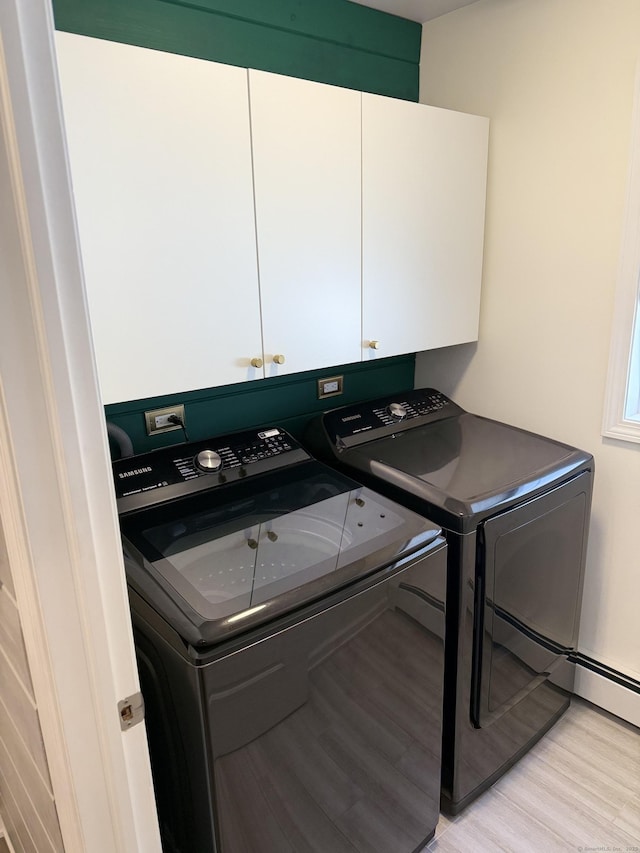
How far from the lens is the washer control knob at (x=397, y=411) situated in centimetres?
203

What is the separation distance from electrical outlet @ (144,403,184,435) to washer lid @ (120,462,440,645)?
308 mm

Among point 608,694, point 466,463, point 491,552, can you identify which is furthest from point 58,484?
point 608,694

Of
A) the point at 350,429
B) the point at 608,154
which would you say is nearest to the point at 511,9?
the point at 608,154

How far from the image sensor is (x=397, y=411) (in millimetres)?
2045

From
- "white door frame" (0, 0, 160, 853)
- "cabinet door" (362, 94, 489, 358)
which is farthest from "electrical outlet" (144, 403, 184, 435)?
"white door frame" (0, 0, 160, 853)

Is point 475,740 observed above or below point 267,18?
below

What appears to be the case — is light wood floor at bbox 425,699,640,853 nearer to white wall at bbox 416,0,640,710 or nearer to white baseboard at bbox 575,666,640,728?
white baseboard at bbox 575,666,640,728

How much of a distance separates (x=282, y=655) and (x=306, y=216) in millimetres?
1096

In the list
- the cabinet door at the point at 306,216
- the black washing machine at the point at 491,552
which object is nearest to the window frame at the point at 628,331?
the black washing machine at the point at 491,552

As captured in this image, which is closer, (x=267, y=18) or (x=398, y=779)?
(x=398, y=779)

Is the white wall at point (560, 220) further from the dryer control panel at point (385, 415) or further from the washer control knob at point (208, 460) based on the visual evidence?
the washer control knob at point (208, 460)

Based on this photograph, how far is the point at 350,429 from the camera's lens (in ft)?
6.23

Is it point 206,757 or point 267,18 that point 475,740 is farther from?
point 267,18

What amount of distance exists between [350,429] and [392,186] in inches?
29.7
